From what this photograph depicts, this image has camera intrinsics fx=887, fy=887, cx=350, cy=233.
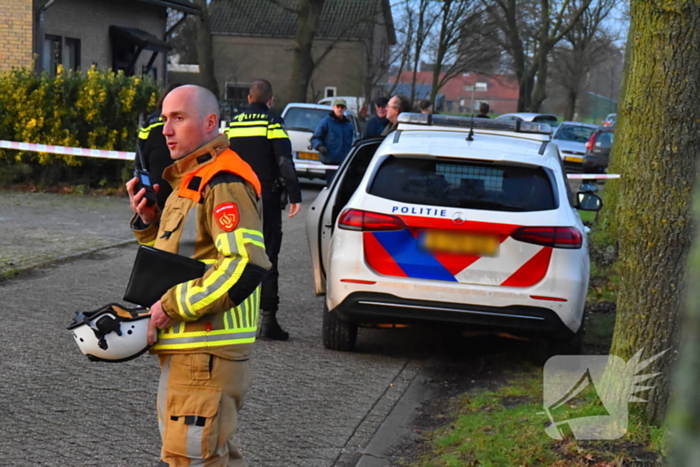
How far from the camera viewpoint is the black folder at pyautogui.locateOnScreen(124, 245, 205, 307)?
8.96ft

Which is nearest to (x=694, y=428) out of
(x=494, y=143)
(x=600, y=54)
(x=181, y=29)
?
(x=494, y=143)

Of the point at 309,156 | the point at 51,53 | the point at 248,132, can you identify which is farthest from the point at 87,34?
the point at 248,132

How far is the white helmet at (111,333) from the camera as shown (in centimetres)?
269

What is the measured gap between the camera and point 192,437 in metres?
2.72

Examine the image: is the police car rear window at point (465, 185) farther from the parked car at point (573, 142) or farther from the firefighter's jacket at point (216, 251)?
the parked car at point (573, 142)

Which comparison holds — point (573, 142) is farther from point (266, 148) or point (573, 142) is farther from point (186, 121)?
point (186, 121)

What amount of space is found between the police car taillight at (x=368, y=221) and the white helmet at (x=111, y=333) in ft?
9.80

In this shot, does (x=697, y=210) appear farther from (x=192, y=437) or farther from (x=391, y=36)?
(x=391, y=36)

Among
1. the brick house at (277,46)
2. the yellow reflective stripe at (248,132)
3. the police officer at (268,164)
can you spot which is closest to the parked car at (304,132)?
the police officer at (268,164)

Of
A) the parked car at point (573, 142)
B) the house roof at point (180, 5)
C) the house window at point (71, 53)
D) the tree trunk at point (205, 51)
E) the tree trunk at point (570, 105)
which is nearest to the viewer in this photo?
the house window at point (71, 53)

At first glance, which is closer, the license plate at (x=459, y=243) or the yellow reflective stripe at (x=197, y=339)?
the yellow reflective stripe at (x=197, y=339)

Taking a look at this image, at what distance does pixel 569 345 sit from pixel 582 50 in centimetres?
4942

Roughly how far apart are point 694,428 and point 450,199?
4.87m

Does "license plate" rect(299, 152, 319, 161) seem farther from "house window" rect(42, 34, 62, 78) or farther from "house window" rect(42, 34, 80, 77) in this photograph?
"house window" rect(42, 34, 62, 78)
